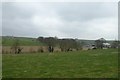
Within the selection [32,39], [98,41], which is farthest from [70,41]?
[98,41]

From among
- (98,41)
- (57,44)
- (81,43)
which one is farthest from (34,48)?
(98,41)

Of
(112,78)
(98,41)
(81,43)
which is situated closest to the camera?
(112,78)

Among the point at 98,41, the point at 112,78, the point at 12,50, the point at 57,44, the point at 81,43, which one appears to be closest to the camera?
the point at 112,78

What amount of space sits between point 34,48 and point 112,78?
47060 mm

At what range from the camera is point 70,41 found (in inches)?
2785

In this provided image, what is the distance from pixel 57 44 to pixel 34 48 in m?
11.1

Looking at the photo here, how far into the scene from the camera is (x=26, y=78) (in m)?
13.9

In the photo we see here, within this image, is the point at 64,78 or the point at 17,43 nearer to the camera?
the point at 64,78

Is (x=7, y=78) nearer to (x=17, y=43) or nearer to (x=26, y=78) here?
(x=26, y=78)

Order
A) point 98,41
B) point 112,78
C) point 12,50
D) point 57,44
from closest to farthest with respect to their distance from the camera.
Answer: point 112,78, point 12,50, point 57,44, point 98,41

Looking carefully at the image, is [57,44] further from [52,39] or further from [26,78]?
[26,78]

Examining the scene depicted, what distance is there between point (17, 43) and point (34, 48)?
3.90 metres

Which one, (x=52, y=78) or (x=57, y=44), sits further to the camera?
(x=57, y=44)

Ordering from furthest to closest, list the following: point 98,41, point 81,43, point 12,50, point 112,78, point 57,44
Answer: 1. point 98,41
2. point 81,43
3. point 57,44
4. point 12,50
5. point 112,78
